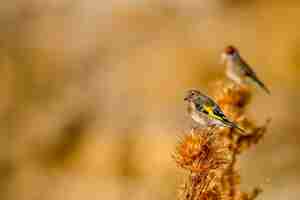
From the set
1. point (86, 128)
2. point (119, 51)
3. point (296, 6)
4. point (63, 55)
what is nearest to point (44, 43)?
point (63, 55)

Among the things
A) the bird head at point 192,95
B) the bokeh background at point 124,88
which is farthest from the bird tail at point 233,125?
the bokeh background at point 124,88

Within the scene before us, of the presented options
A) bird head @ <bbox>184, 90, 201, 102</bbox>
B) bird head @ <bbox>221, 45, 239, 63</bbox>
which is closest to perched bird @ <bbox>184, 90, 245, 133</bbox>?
bird head @ <bbox>184, 90, 201, 102</bbox>

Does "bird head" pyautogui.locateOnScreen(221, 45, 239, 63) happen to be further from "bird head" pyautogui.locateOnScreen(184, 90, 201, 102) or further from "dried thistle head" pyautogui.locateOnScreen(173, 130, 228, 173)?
"dried thistle head" pyautogui.locateOnScreen(173, 130, 228, 173)

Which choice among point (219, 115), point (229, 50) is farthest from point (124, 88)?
point (219, 115)

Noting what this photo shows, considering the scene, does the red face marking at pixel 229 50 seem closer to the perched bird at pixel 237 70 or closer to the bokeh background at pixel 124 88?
the perched bird at pixel 237 70

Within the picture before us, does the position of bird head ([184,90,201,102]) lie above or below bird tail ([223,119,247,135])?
above

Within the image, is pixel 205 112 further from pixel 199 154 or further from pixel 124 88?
pixel 124 88

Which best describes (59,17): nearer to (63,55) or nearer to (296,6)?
(63,55)
